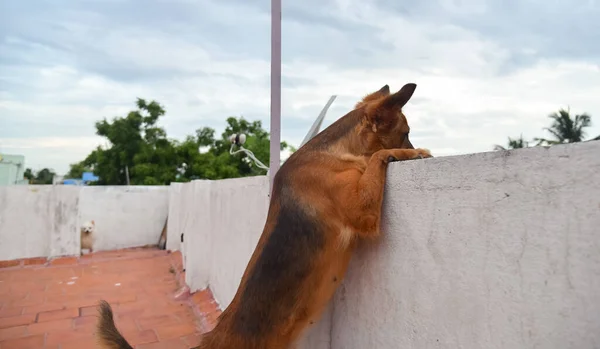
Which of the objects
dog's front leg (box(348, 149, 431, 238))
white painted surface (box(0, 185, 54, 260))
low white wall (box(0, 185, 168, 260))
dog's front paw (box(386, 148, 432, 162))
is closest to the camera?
dog's front leg (box(348, 149, 431, 238))

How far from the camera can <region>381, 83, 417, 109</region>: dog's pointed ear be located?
213 cm

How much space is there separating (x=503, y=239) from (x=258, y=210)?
2564 millimetres

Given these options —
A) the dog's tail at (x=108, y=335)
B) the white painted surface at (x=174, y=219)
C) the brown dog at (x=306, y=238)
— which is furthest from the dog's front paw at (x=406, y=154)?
the white painted surface at (x=174, y=219)

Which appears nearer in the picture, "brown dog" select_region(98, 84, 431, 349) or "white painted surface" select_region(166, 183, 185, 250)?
"brown dog" select_region(98, 84, 431, 349)

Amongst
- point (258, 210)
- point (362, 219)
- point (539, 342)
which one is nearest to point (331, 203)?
point (362, 219)

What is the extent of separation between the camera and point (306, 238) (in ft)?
6.38

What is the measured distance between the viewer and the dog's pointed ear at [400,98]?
7.00 ft

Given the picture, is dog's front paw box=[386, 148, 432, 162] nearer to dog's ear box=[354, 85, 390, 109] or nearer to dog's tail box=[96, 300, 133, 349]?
dog's ear box=[354, 85, 390, 109]

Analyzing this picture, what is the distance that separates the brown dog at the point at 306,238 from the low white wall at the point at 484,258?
127 mm

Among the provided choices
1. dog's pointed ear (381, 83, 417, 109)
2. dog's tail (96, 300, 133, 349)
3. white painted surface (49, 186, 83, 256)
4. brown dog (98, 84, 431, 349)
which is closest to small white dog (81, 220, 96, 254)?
white painted surface (49, 186, 83, 256)

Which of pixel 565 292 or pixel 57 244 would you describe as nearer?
pixel 565 292

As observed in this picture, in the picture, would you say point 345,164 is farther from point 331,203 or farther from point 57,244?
point 57,244

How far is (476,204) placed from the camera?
1411 millimetres

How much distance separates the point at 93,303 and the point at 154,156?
14.3 metres
